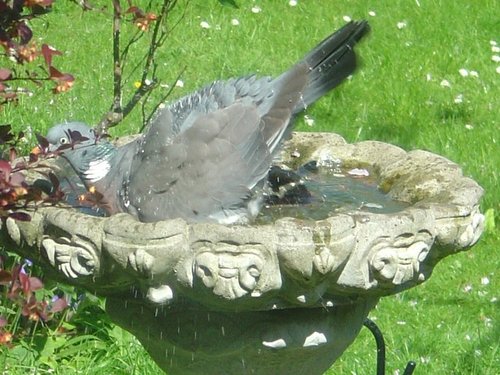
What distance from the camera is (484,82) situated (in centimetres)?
712

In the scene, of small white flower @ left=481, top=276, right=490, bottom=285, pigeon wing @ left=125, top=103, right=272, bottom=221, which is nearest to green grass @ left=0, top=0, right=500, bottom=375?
small white flower @ left=481, top=276, right=490, bottom=285

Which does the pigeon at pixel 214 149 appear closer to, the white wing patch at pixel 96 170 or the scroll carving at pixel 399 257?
the white wing patch at pixel 96 170

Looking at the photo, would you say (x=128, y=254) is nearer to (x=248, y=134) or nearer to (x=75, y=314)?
(x=248, y=134)

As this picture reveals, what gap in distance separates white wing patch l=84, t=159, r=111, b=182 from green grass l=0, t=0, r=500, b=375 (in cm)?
110

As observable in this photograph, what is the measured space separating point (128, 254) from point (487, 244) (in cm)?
324

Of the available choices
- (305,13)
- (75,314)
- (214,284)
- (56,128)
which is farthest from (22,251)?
(305,13)

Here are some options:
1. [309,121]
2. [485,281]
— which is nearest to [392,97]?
[309,121]

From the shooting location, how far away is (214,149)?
3014 millimetres

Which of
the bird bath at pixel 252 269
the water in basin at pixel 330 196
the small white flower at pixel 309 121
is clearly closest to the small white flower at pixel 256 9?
the small white flower at pixel 309 121

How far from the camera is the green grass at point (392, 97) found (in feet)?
14.9

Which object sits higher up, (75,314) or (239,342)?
(239,342)

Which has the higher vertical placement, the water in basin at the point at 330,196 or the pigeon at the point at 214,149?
the pigeon at the point at 214,149

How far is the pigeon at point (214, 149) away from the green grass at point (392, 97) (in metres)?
1.21

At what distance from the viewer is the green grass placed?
4535 mm
